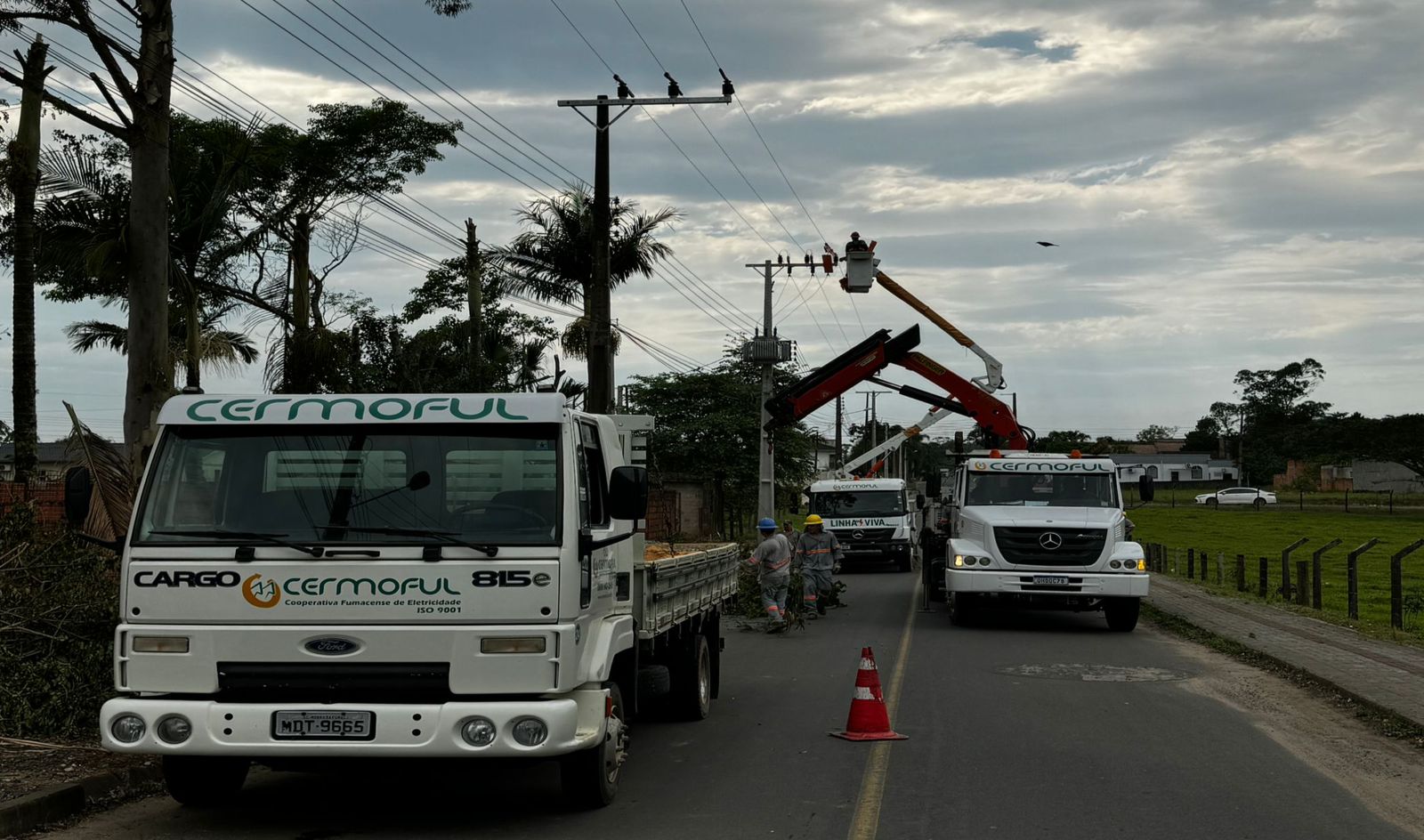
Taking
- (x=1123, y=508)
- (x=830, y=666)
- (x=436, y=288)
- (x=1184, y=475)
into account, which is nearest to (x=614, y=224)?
(x=1123, y=508)

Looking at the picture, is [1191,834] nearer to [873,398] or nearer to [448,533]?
[448,533]

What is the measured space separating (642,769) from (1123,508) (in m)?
12.8

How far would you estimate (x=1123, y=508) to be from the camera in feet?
66.9

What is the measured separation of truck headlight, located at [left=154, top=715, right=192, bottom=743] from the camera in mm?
7035

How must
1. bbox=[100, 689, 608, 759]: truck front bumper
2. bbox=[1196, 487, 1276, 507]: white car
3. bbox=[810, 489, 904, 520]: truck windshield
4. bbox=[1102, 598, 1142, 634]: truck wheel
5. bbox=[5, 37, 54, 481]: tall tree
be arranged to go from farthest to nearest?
bbox=[1196, 487, 1276, 507]: white car < bbox=[810, 489, 904, 520]: truck windshield < bbox=[1102, 598, 1142, 634]: truck wheel < bbox=[5, 37, 54, 481]: tall tree < bbox=[100, 689, 608, 759]: truck front bumper

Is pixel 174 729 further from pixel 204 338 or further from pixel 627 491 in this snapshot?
pixel 204 338

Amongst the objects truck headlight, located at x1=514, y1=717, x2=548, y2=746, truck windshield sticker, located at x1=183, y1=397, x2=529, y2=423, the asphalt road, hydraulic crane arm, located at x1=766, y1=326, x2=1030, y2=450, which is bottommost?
the asphalt road

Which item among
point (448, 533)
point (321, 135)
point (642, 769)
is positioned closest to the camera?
point (448, 533)

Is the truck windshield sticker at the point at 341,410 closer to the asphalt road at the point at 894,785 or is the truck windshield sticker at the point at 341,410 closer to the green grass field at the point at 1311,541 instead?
the asphalt road at the point at 894,785

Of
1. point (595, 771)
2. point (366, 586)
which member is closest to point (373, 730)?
point (366, 586)

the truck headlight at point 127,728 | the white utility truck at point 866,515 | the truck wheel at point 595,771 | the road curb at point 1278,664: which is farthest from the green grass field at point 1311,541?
the truck headlight at point 127,728

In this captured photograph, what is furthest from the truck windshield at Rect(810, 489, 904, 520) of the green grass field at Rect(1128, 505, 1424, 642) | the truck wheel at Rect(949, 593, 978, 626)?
the truck wheel at Rect(949, 593, 978, 626)

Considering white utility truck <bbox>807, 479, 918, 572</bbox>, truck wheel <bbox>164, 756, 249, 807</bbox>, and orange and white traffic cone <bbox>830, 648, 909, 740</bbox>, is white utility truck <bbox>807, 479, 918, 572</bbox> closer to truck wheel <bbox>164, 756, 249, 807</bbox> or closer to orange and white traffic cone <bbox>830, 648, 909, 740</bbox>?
orange and white traffic cone <bbox>830, 648, 909, 740</bbox>

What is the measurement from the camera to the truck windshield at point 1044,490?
20.1 metres
